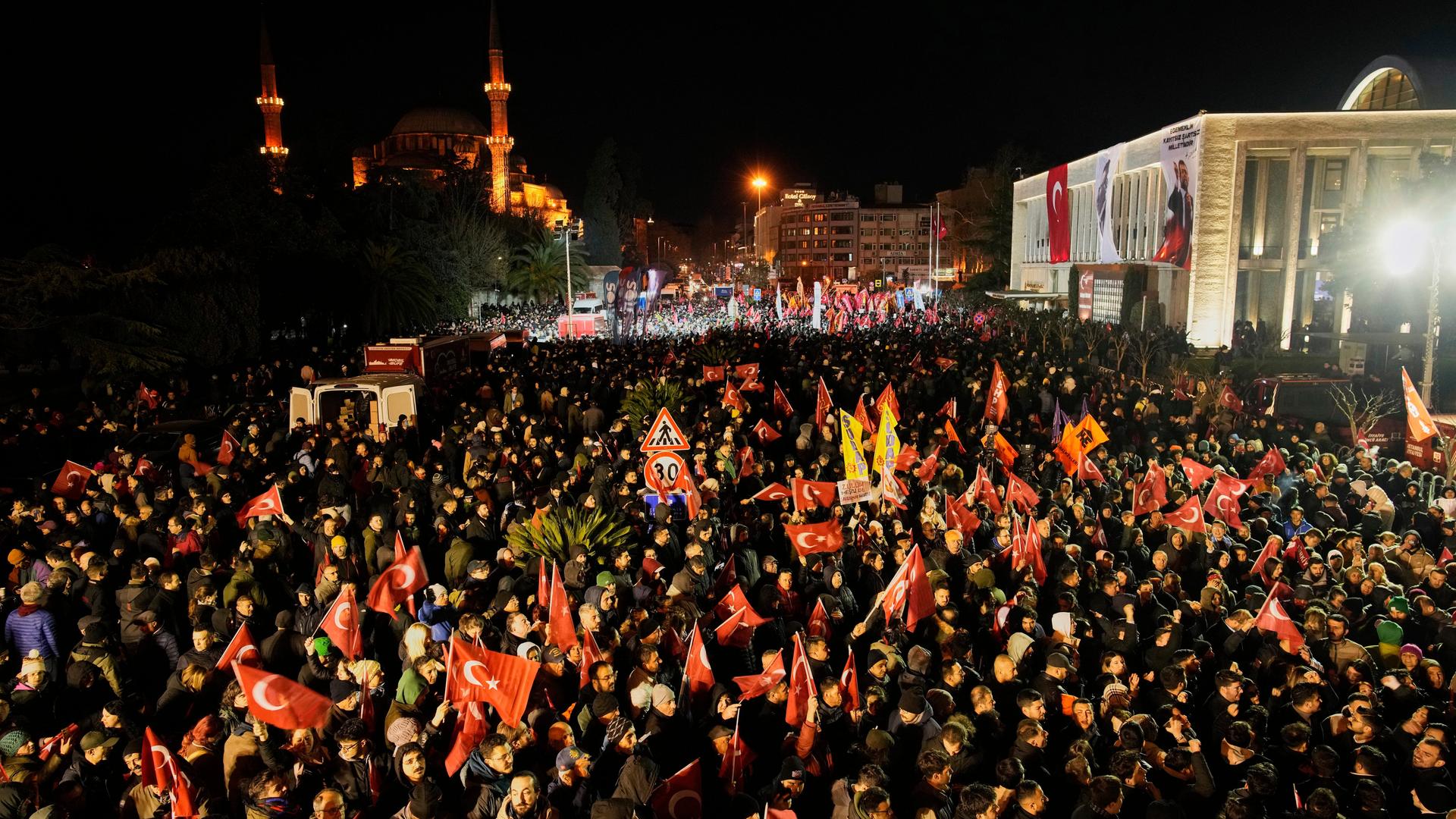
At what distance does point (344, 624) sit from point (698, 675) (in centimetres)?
258

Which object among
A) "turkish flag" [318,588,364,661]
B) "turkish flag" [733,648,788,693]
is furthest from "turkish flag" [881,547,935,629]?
"turkish flag" [318,588,364,661]

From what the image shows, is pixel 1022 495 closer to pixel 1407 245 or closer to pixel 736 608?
pixel 736 608

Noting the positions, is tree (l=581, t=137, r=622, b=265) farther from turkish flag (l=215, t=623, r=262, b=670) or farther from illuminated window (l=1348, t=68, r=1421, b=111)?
turkish flag (l=215, t=623, r=262, b=670)

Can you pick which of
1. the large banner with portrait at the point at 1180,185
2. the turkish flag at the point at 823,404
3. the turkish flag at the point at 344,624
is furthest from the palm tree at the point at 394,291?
the turkish flag at the point at 344,624

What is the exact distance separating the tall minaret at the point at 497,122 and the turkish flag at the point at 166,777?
68.5 metres

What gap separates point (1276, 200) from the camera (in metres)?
31.1

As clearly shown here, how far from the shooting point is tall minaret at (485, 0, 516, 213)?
2805 inches

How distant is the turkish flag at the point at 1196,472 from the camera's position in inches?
400

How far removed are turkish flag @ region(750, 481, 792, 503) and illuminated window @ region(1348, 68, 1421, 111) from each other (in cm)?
3227

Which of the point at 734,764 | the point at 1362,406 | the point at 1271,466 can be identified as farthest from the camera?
the point at 1362,406

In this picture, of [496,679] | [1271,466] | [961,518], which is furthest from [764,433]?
[496,679]

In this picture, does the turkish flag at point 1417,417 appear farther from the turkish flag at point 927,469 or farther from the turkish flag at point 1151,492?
the turkish flag at point 927,469

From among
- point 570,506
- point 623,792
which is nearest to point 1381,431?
point 570,506

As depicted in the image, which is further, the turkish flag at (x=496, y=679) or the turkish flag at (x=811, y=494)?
the turkish flag at (x=811, y=494)
